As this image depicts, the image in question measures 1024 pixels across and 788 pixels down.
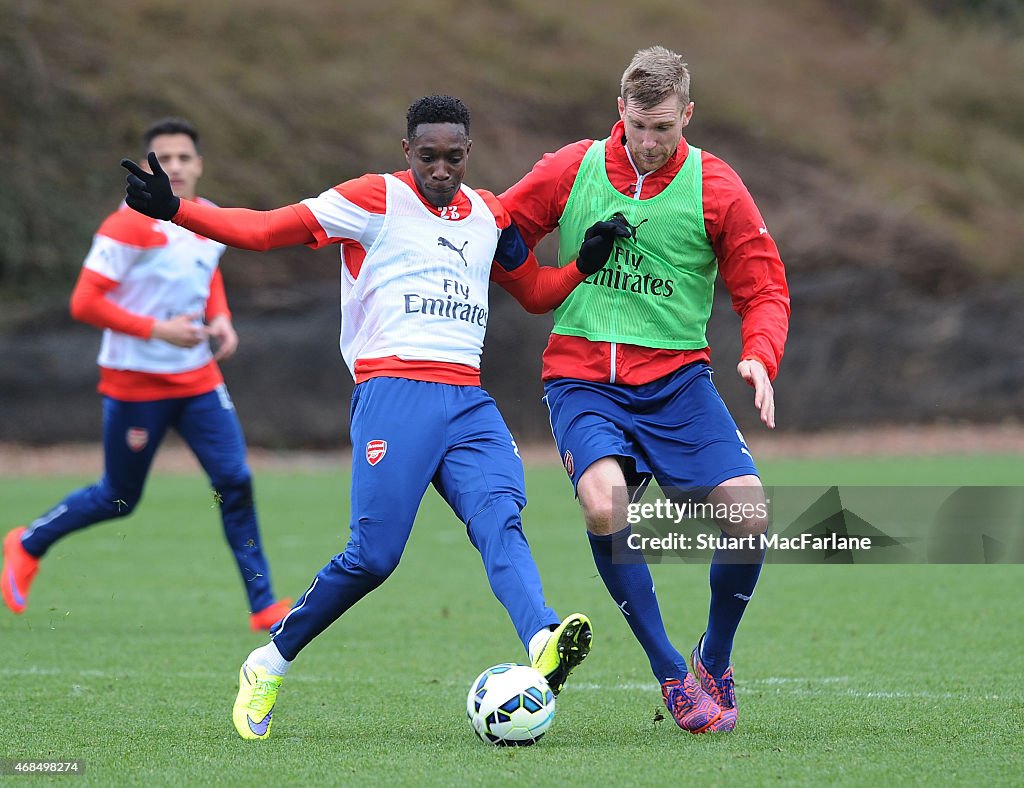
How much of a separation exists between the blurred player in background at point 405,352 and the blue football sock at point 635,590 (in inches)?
17.1

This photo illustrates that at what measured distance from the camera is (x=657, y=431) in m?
5.35

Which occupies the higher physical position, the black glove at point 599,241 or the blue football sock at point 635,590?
the black glove at point 599,241

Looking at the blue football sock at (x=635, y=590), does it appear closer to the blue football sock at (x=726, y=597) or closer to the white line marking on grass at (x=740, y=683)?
the blue football sock at (x=726, y=597)

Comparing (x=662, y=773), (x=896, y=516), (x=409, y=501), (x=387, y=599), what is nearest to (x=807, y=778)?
(x=662, y=773)

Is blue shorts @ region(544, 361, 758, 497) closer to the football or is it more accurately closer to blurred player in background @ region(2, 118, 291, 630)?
the football

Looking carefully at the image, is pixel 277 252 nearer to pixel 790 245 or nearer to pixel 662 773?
pixel 790 245

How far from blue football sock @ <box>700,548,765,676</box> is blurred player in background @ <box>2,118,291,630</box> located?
3.14 m

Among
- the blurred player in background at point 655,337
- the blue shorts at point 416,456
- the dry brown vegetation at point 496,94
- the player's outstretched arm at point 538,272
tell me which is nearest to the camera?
Result: the blue shorts at point 416,456

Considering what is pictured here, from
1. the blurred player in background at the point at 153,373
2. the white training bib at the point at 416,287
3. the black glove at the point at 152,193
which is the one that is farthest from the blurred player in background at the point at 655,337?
the blurred player in background at the point at 153,373

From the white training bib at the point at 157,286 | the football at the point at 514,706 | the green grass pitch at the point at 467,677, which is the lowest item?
the green grass pitch at the point at 467,677

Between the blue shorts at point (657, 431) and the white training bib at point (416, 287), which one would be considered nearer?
the white training bib at point (416, 287)

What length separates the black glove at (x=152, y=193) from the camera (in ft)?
16.1

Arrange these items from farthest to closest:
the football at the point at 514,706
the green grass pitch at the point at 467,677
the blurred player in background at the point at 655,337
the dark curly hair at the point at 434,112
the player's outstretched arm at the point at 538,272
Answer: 1. the player's outstretched arm at the point at 538,272
2. the blurred player in background at the point at 655,337
3. the dark curly hair at the point at 434,112
4. the football at the point at 514,706
5. the green grass pitch at the point at 467,677

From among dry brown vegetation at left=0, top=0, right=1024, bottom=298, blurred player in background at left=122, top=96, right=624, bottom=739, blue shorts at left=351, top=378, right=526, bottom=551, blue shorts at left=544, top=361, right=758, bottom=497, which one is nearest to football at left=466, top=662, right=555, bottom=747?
blurred player in background at left=122, top=96, right=624, bottom=739
